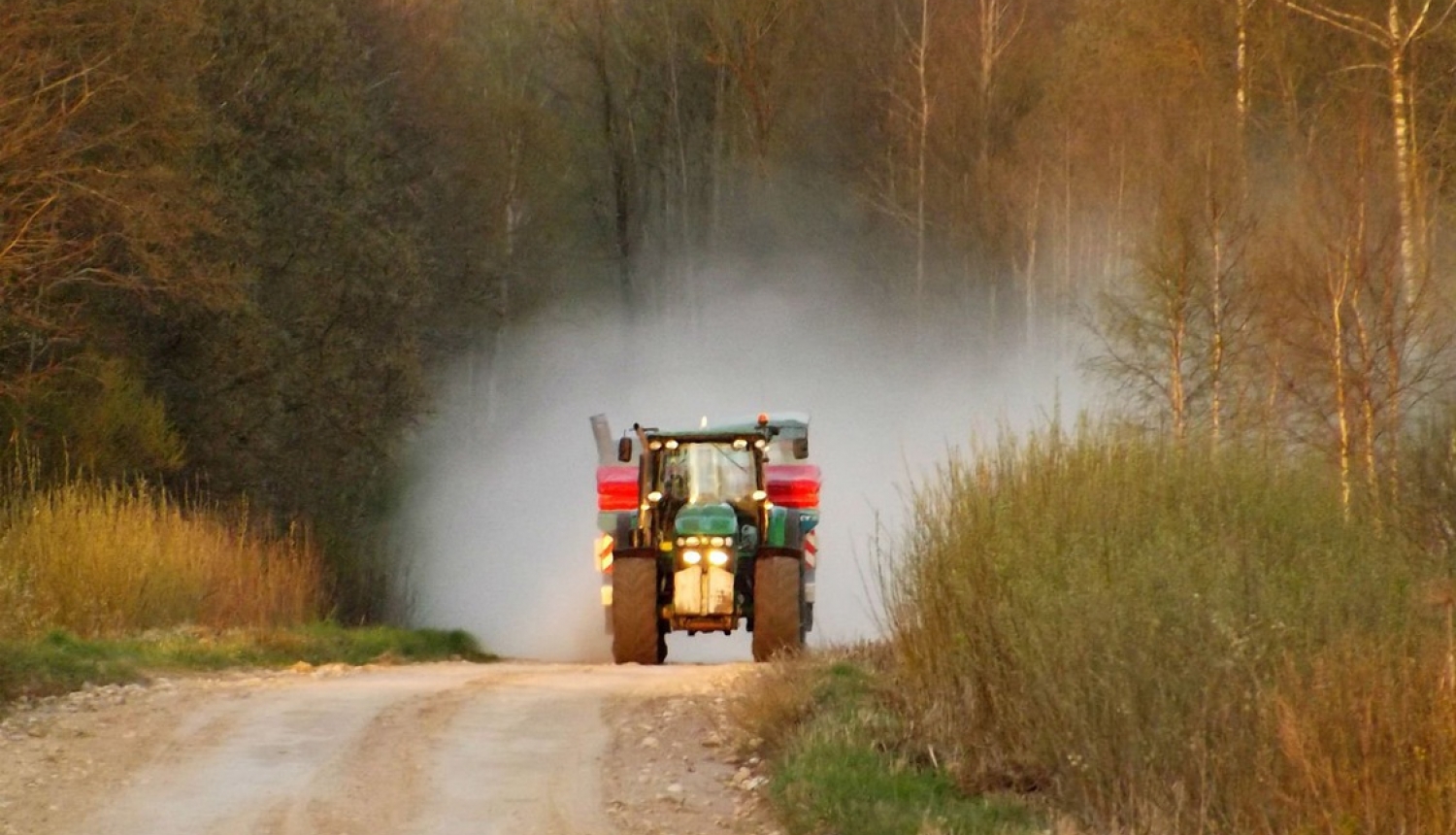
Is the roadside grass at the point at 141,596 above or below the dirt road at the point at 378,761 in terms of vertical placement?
above

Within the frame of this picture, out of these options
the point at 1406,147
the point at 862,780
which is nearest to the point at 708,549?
the point at 862,780

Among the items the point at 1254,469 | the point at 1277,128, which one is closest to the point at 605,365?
the point at 1277,128

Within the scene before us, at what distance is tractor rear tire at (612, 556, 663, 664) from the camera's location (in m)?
19.1

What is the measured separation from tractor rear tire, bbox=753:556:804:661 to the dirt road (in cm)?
259

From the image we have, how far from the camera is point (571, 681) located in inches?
645

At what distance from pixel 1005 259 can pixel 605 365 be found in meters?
12.2

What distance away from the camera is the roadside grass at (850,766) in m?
9.82

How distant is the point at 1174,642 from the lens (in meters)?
9.92

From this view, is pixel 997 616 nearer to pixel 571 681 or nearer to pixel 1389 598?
pixel 1389 598

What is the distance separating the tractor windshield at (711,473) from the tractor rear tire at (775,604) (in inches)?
57.7

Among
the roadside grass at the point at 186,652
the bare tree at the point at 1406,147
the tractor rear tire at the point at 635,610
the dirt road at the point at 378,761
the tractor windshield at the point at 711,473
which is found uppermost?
the bare tree at the point at 1406,147

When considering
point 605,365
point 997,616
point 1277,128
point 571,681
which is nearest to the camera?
point 997,616

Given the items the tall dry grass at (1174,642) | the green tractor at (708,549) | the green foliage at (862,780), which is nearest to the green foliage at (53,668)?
the green tractor at (708,549)

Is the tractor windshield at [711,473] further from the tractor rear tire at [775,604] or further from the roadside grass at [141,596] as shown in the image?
the roadside grass at [141,596]
